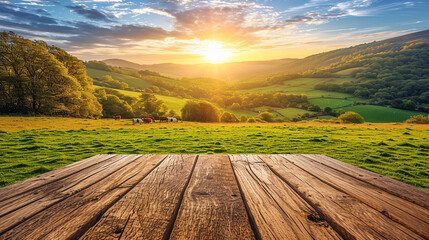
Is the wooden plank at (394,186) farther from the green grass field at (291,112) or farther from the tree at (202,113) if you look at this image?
the green grass field at (291,112)

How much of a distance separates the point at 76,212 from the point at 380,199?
2043 mm

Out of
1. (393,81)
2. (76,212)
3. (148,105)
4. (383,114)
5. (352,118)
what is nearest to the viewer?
(76,212)

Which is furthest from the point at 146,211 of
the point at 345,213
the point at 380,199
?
the point at 380,199

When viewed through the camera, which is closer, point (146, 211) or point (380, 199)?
point (146, 211)

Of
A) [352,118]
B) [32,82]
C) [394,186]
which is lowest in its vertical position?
[352,118]

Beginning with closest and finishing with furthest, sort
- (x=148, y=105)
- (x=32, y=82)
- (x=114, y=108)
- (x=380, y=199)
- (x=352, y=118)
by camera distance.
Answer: (x=380, y=199)
(x=32, y=82)
(x=352, y=118)
(x=114, y=108)
(x=148, y=105)

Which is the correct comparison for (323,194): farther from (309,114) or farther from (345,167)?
(309,114)

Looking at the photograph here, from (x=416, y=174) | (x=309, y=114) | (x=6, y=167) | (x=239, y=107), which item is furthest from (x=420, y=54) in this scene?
(x=6, y=167)

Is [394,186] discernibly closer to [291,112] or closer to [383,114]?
[291,112]

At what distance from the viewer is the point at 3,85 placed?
26625mm

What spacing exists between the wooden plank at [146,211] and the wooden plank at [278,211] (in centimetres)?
49

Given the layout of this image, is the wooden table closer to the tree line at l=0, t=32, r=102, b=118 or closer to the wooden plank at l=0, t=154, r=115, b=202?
the wooden plank at l=0, t=154, r=115, b=202

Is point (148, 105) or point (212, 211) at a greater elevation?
point (212, 211)

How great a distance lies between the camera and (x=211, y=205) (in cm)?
127
